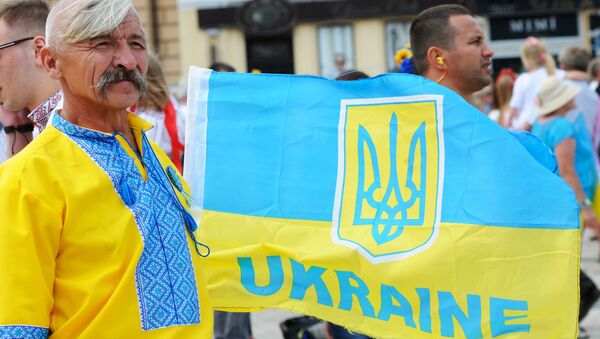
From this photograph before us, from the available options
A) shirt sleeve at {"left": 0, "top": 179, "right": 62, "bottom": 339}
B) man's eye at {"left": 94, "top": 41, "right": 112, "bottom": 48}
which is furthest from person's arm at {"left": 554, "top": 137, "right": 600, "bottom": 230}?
shirt sleeve at {"left": 0, "top": 179, "right": 62, "bottom": 339}

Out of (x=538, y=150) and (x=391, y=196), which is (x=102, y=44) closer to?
(x=391, y=196)

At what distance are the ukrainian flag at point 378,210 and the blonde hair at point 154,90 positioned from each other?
198cm

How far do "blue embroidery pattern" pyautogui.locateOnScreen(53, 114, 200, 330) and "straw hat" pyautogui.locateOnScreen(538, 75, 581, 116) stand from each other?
16.0 ft

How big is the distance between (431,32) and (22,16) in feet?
5.37

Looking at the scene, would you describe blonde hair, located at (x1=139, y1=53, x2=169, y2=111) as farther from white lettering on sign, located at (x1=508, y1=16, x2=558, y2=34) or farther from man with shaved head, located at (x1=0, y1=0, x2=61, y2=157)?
white lettering on sign, located at (x1=508, y1=16, x2=558, y2=34)

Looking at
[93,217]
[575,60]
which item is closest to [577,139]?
[575,60]

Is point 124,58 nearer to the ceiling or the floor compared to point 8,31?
nearer to the floor

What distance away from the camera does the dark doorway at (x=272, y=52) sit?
75.3 ft

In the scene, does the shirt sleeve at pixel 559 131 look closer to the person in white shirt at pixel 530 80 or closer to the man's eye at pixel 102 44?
the person in white shirt at pixel 530 80

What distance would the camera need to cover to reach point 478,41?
4047 mm

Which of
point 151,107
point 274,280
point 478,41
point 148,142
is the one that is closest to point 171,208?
point 148,142

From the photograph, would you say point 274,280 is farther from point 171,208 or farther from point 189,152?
point 171,208

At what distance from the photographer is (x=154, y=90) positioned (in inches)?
230

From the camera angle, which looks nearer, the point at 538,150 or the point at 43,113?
the point at 43,113
